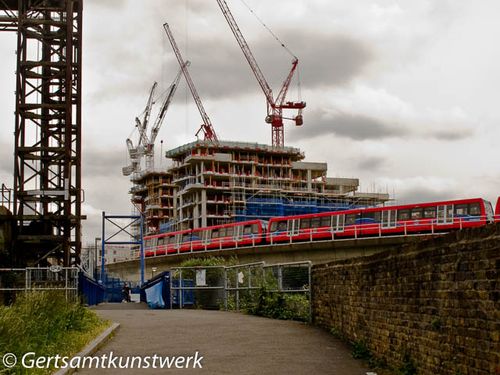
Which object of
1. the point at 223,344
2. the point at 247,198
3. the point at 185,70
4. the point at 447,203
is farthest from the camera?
the point at 185,70

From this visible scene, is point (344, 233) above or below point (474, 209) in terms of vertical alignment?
below

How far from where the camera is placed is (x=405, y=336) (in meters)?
9.85

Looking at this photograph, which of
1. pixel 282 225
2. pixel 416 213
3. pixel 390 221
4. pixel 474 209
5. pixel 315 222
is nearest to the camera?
pixel 474 209

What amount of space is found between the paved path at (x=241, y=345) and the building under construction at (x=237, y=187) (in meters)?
108

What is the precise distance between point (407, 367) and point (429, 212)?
130 feet

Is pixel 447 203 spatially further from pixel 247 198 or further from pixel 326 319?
pixel 247 198

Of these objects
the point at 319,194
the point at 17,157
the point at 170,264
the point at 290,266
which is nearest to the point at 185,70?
the point at 319,194

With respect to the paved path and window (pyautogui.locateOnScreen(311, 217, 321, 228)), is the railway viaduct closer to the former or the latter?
window (pyautogui.locateOnScreen(311, 217, 321, 228))

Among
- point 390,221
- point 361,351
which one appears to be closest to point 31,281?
point 361,351

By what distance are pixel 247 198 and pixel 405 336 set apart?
411 ft

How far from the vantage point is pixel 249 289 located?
23156mm

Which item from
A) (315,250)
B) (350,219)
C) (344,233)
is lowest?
(315,250)

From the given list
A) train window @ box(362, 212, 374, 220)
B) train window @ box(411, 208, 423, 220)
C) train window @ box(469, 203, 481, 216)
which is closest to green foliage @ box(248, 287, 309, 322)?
train window @ box(469, 203, 481, 216)

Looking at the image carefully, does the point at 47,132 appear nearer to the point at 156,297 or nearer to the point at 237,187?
the point at 156,297
